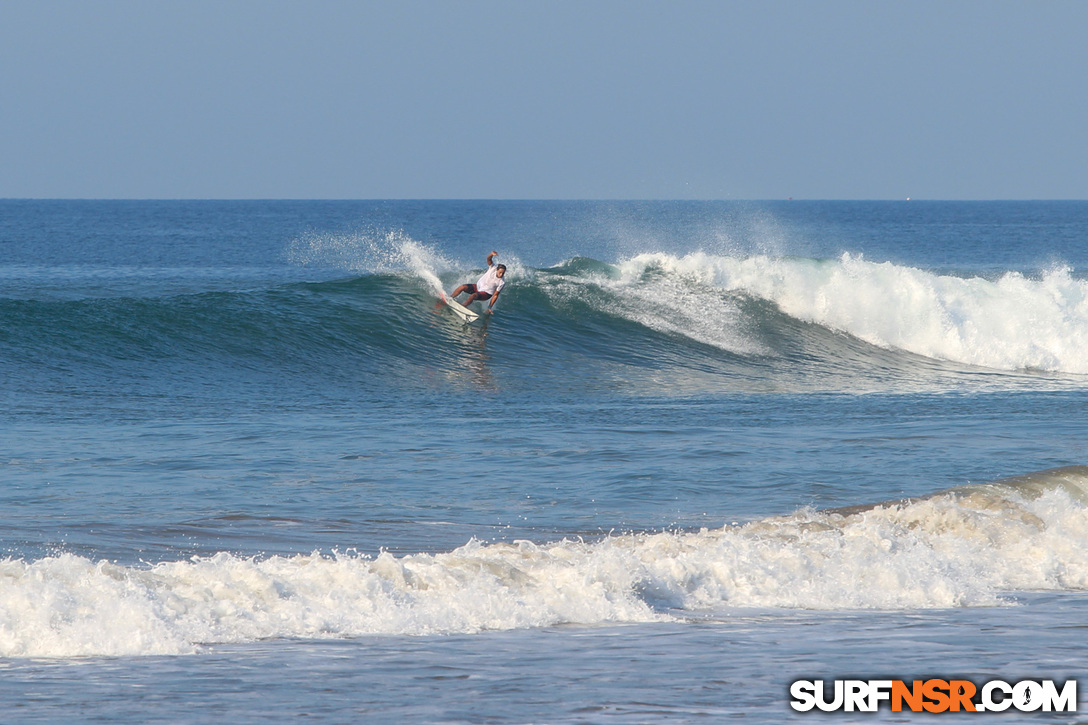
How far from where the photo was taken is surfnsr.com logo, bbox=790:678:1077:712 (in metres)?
4.76

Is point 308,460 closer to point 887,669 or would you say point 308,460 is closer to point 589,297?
point 887,669

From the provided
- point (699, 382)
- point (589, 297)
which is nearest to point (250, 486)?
point (699, 382)

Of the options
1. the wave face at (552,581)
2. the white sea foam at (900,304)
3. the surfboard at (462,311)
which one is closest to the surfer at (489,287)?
the surfboard at (462,311)

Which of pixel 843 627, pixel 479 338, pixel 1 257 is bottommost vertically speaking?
pixel 843 627

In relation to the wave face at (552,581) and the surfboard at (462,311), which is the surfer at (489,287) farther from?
the wave face at (552,581)

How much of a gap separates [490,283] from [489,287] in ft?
0.27

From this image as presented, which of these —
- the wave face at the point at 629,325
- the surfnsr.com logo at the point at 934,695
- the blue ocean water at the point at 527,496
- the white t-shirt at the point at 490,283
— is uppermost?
the white t-shirt at the point at 490,283

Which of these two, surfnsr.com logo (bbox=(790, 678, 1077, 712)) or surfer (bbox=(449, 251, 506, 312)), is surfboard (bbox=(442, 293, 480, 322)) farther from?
surfnsr.com logo (bbox=(790, 678, 1077, 712))

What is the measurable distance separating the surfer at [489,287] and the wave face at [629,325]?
60cm

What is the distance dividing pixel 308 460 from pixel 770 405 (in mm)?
6830

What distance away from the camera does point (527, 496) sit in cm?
960

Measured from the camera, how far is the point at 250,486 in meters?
9.63

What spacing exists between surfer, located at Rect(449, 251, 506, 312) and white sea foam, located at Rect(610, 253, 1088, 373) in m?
3.27

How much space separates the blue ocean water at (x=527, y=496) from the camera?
535 centimetres
